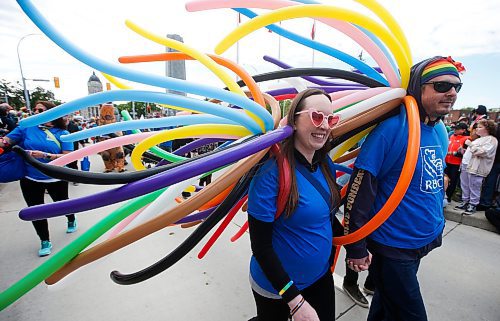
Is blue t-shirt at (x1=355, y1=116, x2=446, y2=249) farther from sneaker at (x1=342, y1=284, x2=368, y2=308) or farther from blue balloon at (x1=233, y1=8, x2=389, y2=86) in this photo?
sneaker at (x1=342, y1=284, x2=368, y2=308)

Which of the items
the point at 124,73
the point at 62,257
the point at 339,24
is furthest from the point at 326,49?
the point at 62,257

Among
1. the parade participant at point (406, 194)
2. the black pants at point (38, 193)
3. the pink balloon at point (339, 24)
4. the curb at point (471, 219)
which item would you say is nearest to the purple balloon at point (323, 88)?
the pink balloon at point (339, 24)

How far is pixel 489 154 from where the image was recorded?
4.05m

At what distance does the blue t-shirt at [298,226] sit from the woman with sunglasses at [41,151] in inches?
102

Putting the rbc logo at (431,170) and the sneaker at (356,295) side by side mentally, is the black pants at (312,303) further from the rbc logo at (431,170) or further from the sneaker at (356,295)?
the sneaker at (356,295)

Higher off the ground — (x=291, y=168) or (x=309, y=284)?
(x=291, y=168)

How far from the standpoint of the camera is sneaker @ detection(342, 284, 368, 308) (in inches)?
86.6

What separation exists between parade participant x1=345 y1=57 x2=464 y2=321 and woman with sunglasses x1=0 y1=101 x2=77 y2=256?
2.92m

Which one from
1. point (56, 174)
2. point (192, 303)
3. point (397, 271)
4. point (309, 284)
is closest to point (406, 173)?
point (397, 271)

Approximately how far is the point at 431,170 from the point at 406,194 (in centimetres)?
20

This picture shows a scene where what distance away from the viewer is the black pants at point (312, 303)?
1.28m

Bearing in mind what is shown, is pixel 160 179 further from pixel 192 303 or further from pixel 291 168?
pixel 192 303

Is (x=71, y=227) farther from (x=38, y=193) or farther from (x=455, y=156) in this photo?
(x=455, y=156)

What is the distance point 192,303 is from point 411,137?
2.06m
